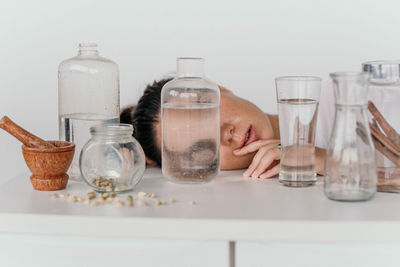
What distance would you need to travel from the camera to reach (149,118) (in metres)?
1.46

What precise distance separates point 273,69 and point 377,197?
35.9 inches

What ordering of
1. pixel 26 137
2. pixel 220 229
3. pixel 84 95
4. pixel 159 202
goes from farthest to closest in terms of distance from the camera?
pixel 84 95, pixel 26 137, pixel 159 202, pixel 220 229

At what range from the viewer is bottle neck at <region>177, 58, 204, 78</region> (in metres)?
1.19

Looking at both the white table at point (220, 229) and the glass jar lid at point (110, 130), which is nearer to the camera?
the white table at point (220, 229)

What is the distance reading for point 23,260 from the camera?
100 cm

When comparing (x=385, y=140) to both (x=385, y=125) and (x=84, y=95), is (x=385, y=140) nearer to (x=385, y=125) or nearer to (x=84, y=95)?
(x=385, y=125)

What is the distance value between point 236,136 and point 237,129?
0.02 m

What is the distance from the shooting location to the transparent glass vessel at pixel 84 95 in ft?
4.13

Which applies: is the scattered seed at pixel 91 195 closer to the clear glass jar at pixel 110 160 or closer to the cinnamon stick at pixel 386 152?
the clear glass jar at pixel 110 160

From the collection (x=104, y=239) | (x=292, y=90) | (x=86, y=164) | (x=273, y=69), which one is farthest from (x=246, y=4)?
(x=104, y=239)

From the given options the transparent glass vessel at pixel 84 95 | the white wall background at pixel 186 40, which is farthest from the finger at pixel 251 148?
the white wall background at pixel 186 40

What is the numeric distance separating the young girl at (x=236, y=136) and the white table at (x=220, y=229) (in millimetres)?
216

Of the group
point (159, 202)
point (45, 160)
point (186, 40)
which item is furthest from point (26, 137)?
point (186, 40)

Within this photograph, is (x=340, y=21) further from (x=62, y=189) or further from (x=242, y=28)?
(x=62, y=189)
